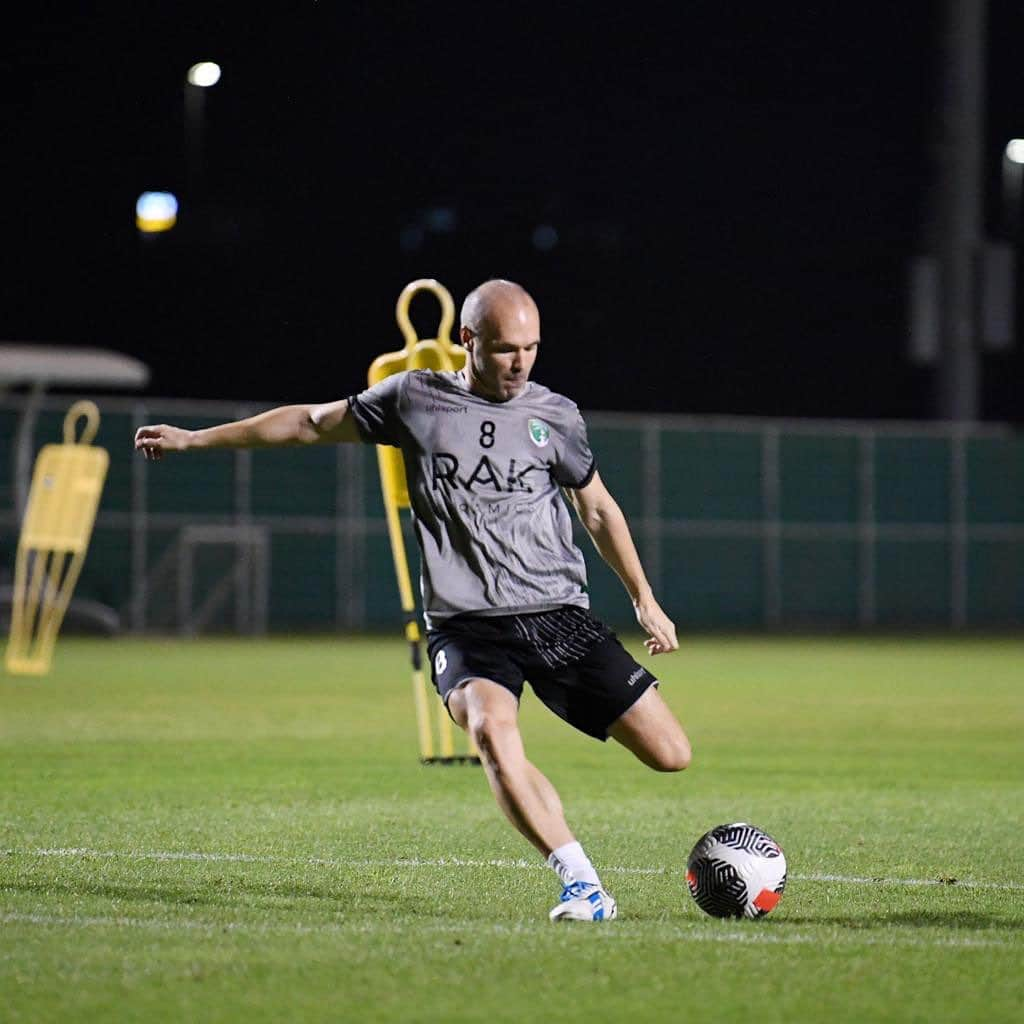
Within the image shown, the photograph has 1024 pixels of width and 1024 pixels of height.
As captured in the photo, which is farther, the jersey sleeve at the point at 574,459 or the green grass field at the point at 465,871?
the jersey sleeve at the point at 574,459

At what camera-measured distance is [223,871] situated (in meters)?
8.75

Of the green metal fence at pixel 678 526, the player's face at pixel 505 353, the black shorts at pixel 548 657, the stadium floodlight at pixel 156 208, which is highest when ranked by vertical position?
the stadium floodlight at pixel 156 208

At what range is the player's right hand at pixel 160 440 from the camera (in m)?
7.88

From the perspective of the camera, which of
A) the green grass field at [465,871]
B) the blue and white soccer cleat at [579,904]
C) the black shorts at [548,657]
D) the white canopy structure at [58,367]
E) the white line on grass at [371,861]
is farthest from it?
the white canopy structure at [58,367]

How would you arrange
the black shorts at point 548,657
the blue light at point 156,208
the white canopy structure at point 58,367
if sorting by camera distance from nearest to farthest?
the black shorts at point 548,657 < the white canopy structure at point 58,367 < the blue light at point 156,208

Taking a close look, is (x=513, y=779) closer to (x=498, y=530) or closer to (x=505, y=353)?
(x=498, y=530)

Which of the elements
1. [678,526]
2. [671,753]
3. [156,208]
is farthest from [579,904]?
[156,208]

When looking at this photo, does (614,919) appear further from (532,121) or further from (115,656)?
(532,121)

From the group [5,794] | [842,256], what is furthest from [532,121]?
[5,794]

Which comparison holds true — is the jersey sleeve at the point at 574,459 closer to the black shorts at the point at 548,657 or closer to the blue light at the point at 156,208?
the black shorts at the point at 548,657

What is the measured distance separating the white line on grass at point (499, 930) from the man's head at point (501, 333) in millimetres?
1815

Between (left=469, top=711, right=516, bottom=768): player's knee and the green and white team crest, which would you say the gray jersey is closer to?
the green and white team crest

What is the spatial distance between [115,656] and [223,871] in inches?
732

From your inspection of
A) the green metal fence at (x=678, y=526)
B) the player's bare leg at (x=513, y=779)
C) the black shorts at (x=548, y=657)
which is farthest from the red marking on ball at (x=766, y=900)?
the green metal fence at (x=678, y=526)
